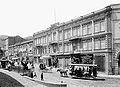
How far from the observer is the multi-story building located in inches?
1120

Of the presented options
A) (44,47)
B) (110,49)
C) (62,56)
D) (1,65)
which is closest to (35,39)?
(44,47)

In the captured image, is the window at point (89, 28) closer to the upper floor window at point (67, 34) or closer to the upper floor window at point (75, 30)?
the upper floor window at point (75, 30)

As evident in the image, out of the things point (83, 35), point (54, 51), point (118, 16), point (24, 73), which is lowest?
point (24, 73)

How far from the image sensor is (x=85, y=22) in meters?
33.9

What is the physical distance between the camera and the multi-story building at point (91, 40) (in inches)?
1120

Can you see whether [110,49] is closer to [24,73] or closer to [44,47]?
[24,73]

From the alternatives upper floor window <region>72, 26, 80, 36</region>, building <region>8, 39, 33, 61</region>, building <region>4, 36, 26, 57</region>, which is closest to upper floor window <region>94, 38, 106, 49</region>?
upper floor window <region>72, 26, 80, 36</region>

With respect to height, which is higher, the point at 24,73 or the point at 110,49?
the point at 110,49

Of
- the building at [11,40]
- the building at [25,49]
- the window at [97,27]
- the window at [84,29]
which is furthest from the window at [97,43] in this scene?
the building at [11,40]

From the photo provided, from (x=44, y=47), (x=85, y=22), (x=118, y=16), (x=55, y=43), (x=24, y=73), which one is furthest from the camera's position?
(x=44, y=47)

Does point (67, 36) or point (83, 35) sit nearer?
point (83, 35)

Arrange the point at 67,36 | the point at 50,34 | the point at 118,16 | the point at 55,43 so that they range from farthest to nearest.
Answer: the point at 50,34 → the point at 55,43 → the point at 67,36 → the point at 118,16

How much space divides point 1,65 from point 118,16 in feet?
78.4

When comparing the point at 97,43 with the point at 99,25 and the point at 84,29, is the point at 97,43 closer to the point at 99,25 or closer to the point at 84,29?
the point at 99,25
